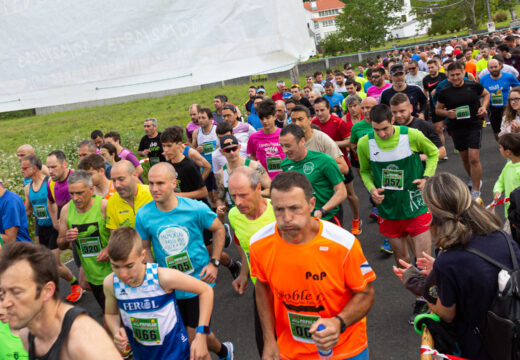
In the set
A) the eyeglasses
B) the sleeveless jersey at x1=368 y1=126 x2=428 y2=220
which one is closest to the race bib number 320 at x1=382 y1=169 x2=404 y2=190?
the sleeveless jersey at x1=368 y1=126 x2=428 y2=220

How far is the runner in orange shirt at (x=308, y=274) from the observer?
281cm

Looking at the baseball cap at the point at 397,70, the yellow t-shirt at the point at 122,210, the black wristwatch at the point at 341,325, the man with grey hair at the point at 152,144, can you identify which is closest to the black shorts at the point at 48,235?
the yellow t-shirt at the point at 122,210

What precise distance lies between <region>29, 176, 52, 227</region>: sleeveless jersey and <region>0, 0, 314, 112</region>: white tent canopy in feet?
16.3

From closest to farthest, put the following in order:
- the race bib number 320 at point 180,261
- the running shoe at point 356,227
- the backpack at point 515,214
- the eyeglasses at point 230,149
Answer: the backpack at point 515,214
the race bib number 320 at point 180,261
the eyeglasses at point 230,149
the running shoe at point 356,227

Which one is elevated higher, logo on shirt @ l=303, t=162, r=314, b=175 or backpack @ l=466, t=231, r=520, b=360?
logo on shirt @ l=303, t=162, r=314, b=175

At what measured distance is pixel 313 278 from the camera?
9.20 ft

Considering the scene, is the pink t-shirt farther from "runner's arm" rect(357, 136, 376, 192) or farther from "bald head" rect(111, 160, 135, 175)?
"bald head" rect(111, 160, 135, 175)

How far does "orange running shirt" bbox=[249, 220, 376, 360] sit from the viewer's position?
9.23ft

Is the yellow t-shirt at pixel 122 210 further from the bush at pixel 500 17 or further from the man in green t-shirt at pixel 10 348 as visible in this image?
the bush at pixel 500 17

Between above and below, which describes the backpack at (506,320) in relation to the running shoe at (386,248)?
above

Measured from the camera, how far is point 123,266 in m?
3.38

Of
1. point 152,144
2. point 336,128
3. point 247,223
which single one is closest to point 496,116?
point 336,128

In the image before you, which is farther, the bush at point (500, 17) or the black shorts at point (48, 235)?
the bush at point (500, 17)

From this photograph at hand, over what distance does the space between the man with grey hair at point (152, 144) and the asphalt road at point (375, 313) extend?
2442 millimetres
